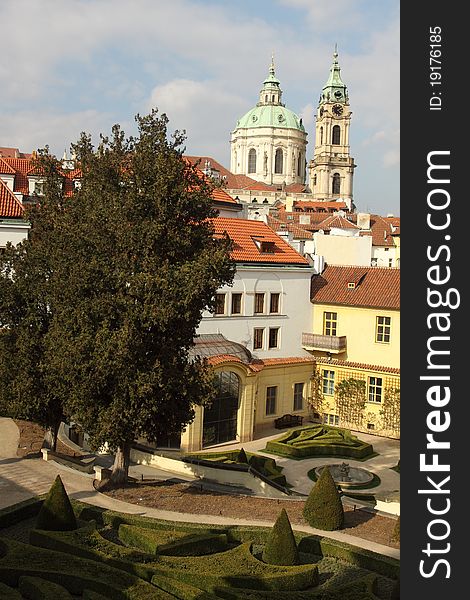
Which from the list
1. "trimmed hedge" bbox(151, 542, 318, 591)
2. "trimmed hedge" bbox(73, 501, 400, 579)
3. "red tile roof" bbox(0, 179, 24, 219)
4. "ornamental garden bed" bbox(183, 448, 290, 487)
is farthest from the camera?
"red tile roof" bbox(0, 179, 24, 219)

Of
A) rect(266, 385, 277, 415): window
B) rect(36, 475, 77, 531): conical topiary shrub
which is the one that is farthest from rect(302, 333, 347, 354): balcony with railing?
rect(36, 475, 77, 531): conical topiary shrub

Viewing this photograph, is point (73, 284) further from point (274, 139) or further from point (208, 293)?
point (274, 139)

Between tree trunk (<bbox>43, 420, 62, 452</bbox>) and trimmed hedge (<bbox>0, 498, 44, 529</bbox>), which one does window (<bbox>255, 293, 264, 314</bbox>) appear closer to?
tree trunk (<bbox>43, 420, 62, 452</bbox>)

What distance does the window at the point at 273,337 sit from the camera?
40.0m

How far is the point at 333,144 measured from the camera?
534 ft

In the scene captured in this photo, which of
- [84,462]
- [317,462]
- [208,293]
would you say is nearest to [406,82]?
[208,293]

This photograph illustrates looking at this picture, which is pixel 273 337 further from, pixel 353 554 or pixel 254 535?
pixel 353 554

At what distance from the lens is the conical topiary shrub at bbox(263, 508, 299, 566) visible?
687 inches

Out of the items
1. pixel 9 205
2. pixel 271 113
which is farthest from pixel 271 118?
pixel 9 205

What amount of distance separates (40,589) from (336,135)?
15626 centimetres

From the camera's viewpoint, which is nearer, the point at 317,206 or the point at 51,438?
the point at 51,438

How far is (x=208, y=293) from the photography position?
69.9 feet

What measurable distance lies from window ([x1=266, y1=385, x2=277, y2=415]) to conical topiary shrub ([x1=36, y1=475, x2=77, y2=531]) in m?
21.1

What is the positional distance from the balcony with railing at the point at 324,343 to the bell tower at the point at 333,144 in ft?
397
